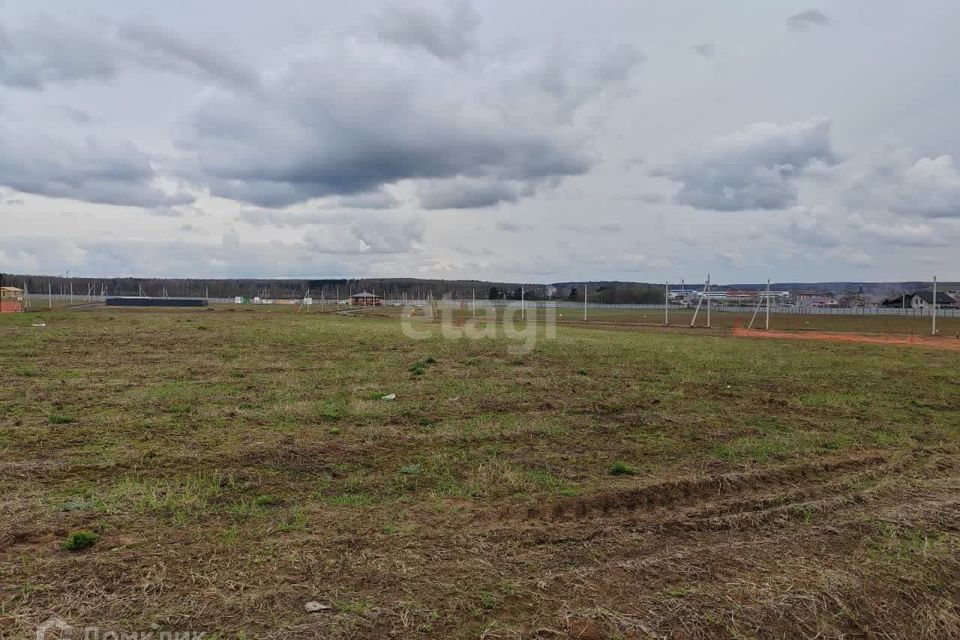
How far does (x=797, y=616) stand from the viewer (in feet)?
9.89

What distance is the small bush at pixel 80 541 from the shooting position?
3580mm

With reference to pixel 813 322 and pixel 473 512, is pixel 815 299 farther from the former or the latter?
pixel 473 512

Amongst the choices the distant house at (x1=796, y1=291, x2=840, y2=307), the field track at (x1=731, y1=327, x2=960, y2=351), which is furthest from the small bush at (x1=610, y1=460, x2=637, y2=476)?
the distant house at (x1=796, y1=291, x2=840, y2=307)

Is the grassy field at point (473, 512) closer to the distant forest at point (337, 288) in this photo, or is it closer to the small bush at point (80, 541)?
the small bush at point (80, 541)

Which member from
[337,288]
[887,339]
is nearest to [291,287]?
[337,288]

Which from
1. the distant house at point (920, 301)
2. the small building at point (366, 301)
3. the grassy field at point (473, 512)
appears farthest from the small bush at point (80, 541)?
the small building at point (366, 301)

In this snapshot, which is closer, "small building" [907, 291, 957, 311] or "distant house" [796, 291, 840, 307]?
"small building" [907, 291, 957, 311]

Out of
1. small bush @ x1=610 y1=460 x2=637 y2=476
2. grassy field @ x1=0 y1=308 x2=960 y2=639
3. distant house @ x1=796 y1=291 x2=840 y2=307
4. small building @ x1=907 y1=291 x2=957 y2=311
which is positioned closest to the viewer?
grassy field @ x1=0 y1=308 x2=960 y2=639

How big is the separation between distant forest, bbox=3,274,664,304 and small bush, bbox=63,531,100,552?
107 metres

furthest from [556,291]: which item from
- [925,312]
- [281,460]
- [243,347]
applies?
[281,460]

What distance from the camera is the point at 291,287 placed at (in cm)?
17212

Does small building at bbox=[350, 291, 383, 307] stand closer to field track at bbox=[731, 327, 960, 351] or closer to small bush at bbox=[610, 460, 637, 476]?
field track at bbox=[731, 327, 960, 351]

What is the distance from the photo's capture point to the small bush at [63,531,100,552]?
11.7 feet

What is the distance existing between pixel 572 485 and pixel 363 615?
8.73 feet
